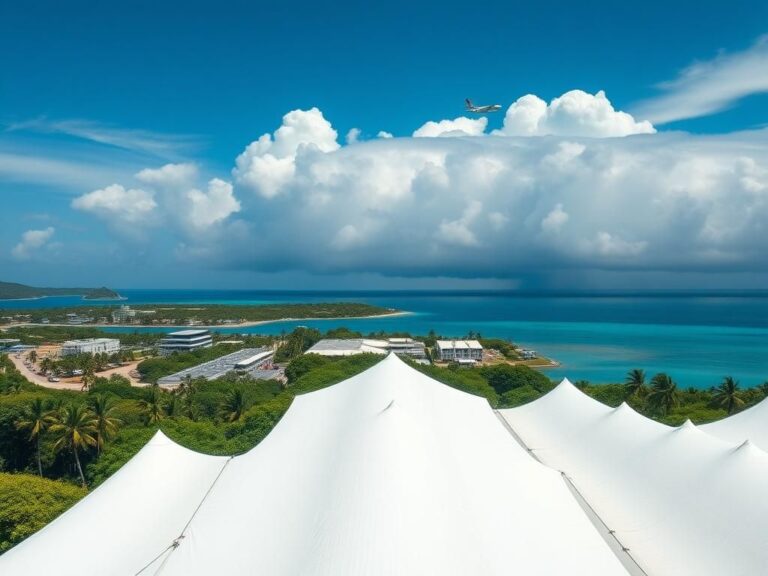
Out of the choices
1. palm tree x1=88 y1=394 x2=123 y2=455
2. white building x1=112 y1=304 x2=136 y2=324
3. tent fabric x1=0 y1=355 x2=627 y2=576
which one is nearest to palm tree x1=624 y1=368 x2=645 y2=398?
tent fabric x1=0 y1=355 x2=627 y2=576

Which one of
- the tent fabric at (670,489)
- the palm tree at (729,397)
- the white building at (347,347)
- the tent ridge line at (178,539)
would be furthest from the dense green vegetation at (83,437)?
the white building at (347,347)

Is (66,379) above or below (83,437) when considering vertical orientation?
below

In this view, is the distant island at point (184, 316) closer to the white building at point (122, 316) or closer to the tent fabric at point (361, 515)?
the white building at point (122, 316)

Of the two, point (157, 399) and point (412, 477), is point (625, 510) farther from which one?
point (157, 399)

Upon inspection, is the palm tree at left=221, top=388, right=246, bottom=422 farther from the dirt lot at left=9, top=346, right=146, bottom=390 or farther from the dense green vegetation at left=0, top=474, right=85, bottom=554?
the dirt lot at left=9, top=346, right=146, bottom=390

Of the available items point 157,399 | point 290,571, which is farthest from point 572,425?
A: point 157,399

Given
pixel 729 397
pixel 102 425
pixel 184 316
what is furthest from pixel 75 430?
pixel 184 316

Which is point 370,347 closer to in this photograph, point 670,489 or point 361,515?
point 670,489
